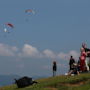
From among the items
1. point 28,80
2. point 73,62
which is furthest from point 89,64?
point 28,80

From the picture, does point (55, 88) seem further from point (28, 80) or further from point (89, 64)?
point (89, 64)

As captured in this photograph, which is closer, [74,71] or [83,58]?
[83,58]

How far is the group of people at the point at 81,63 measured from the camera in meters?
50.2

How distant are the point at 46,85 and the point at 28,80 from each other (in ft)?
12.4

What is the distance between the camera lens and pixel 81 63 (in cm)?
5081

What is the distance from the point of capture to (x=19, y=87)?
165 feet

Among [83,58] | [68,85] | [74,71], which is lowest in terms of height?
[68,85]

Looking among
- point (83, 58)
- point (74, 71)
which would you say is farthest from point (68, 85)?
point (74, 71)

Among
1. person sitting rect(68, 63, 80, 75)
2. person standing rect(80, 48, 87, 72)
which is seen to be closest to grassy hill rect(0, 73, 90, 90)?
person standing rect(80, 48, 87, 72)

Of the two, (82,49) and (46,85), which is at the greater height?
(82,49)

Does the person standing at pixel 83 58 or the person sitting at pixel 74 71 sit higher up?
the person standing at pixel 83 58

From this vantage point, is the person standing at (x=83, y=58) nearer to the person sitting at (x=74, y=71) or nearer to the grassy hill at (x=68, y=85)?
the person sitting at (x=74, y=71)

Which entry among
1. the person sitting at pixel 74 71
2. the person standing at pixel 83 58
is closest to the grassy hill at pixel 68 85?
the person standing at pixel 83 58

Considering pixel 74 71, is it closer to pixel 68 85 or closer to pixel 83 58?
pixel 83 58
